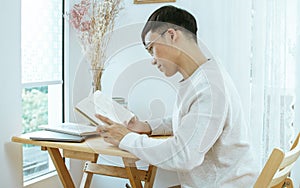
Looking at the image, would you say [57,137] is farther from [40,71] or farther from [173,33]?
[173,33]

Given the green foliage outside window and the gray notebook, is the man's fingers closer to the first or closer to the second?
the gray notebook

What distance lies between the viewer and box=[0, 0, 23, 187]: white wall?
214cm

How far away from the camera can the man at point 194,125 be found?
1.55 meters

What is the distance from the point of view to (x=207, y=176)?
64.3 inches

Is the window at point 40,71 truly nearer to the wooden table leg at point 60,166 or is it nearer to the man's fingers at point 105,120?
the wooden table leg at point 60,166

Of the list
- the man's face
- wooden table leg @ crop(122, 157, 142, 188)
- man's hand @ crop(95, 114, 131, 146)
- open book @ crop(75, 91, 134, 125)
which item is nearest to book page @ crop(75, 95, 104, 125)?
open book @ crop(75, 91, 134, 125)

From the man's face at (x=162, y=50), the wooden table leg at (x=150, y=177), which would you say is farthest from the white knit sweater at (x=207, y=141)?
the wooden table leg at (x=150, y=177)

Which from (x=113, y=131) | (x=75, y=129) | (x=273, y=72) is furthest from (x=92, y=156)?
(x=273, y=72)

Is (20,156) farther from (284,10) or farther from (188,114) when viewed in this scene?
(284,10)

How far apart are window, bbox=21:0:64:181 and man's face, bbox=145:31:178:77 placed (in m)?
0.93

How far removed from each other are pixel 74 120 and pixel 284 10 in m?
1.47

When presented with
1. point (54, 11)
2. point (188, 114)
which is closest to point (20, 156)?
point (54, 11)

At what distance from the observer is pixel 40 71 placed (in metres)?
2.52

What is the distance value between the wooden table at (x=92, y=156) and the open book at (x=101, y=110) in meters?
0.12
